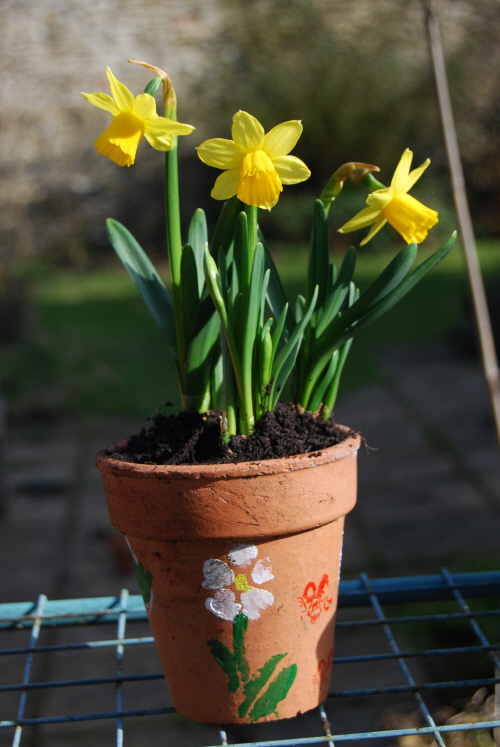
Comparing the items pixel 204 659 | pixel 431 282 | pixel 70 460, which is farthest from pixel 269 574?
pixel 431 282

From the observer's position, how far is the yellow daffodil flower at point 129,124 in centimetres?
70

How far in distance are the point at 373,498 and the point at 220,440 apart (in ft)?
6.07

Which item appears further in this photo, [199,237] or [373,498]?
[373,498]

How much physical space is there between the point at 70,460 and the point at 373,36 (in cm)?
632

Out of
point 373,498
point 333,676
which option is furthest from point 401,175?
point 373,498

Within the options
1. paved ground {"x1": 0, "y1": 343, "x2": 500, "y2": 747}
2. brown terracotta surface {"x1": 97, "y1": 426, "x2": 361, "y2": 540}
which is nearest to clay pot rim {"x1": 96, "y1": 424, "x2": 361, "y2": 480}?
brown terracotta surface {"x1": 97, "y1": 426, "x2": 361, "y2": 540}

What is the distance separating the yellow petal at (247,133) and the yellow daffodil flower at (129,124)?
56mm

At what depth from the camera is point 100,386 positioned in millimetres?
4055

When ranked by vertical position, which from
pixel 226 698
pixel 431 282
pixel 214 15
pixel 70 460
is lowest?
pixel 226 698

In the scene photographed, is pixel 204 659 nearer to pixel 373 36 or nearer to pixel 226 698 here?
pixel 226 698

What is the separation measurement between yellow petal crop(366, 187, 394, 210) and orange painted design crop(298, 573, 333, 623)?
1.43ft

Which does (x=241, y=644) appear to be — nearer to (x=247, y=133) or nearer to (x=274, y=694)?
(x=274, y=694)

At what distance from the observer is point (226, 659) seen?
0.77 metres

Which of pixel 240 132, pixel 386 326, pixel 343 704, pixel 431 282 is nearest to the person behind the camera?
pixel 240 132
